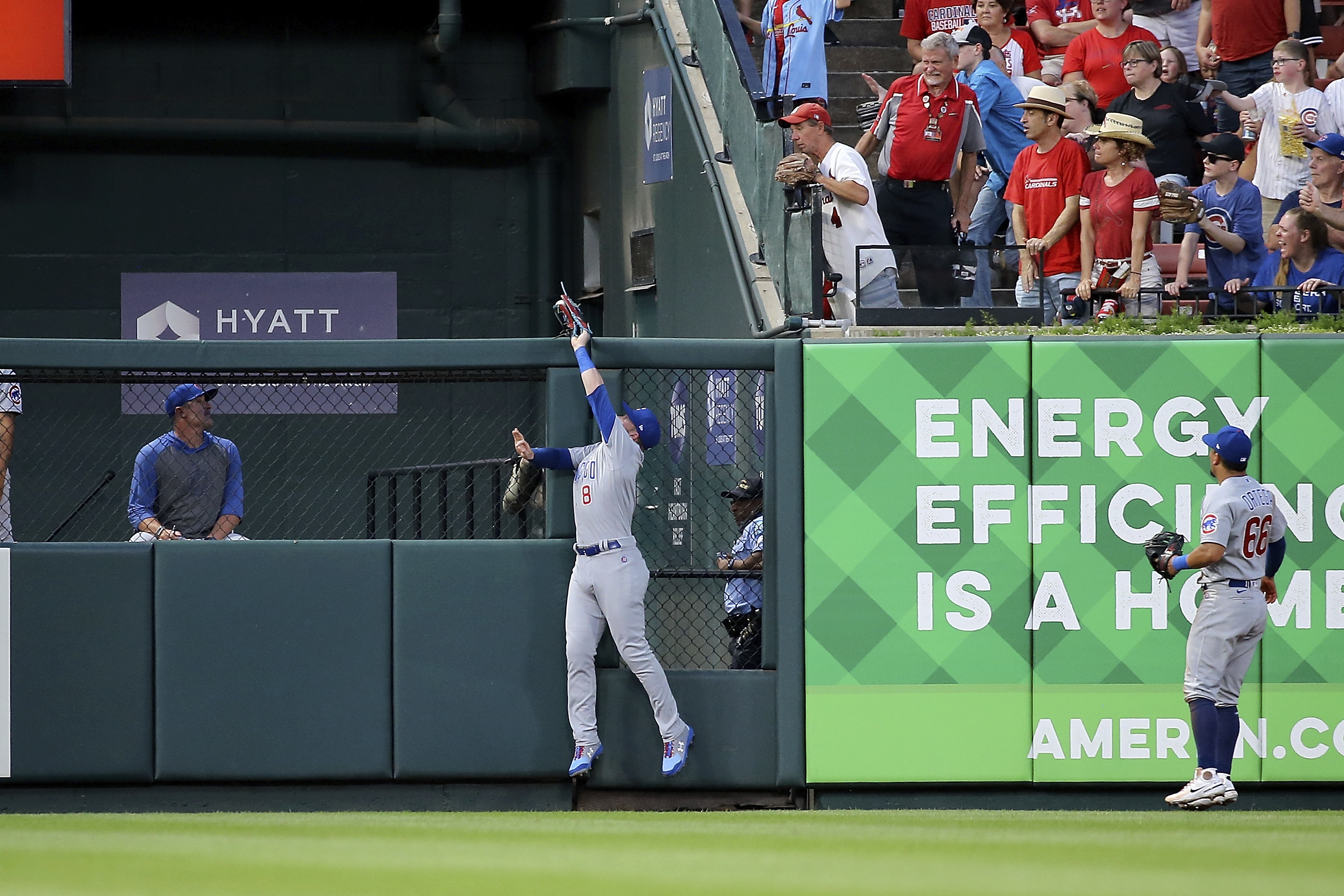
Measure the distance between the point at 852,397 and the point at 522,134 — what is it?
27.7ft

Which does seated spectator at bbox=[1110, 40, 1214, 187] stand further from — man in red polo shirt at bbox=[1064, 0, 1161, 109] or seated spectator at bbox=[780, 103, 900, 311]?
seated spectator at bbox=[780, 103, 900, 311]

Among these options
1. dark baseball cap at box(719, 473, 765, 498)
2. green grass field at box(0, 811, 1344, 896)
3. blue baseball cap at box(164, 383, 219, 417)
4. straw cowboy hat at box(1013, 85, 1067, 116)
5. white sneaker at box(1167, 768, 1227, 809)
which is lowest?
green grass field at box(0, 811, 1344, 896)

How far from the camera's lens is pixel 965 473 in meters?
8.85

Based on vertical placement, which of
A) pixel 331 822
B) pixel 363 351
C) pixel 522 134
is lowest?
pixel 331 822

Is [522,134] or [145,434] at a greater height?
[522,134]

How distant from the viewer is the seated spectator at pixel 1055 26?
1338 cm

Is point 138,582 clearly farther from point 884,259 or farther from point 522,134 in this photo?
point 522,134

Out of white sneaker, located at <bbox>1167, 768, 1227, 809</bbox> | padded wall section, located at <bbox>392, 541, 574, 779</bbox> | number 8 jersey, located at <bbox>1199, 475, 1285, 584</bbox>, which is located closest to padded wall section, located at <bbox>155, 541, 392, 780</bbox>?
padded wall section, located at <bbox>392, 541, 574, 779</bbox>

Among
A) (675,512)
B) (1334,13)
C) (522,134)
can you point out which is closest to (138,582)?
(675,512)

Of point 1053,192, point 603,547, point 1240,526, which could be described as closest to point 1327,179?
point 1053,192

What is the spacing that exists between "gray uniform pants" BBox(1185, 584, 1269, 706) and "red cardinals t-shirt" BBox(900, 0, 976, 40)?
6.66 m

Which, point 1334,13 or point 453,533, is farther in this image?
point 1334,13

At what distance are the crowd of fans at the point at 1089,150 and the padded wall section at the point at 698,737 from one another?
267cm

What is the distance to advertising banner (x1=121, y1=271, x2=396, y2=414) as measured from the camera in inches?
637
